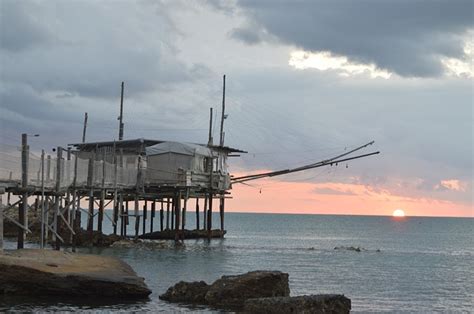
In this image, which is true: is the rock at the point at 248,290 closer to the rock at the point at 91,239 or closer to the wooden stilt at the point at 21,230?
the wooden stilt at the point at 21,230

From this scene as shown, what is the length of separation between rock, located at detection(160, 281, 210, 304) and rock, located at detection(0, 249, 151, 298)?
1240 millimetres

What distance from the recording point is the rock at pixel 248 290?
88.9 ft

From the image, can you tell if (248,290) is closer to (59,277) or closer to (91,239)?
(59,277)

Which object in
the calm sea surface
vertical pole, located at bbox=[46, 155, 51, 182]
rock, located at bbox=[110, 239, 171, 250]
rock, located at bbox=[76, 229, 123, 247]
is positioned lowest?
the calm sea surface

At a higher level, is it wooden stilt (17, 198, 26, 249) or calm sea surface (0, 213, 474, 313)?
wooden stilt (17, 198, 26, 249)

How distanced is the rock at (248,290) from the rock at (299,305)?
169 cm

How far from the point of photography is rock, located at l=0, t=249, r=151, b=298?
2602 centimetres

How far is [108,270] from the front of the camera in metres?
27.2

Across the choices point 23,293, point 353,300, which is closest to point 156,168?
point 353,300

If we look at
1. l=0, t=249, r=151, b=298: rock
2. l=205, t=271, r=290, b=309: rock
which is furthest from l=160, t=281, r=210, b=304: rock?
l=0, t=249, r=151, b=298: rock

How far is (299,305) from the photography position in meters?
23.8

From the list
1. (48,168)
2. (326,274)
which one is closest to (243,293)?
(48,168)

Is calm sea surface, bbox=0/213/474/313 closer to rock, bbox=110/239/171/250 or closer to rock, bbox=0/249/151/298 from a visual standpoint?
rock, bbox=0/249/151/298

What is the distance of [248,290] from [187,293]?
2378 millimetres
